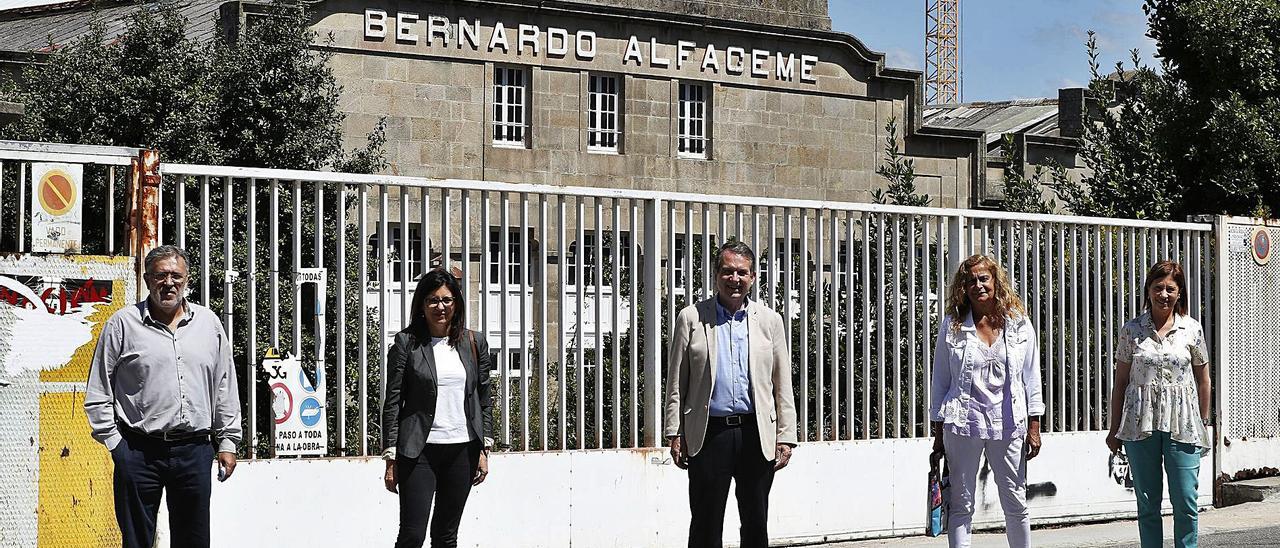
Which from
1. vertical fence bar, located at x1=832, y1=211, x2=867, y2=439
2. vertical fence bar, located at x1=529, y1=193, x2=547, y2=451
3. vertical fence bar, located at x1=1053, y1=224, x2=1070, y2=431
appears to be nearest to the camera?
vertical fence bar, located at x1=529, y1=193, x2=547, y2=451

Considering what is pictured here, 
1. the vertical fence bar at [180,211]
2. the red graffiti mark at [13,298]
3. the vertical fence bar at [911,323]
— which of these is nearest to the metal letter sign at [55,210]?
the red graffiti mark at [13,298]

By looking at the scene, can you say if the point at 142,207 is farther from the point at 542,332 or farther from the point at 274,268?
the point at 542,332

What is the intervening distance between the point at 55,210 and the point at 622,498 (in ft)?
12.3

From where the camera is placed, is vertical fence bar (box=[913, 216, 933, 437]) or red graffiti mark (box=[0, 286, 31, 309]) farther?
vertical fence bar (box=[913, 216, 933, 437])

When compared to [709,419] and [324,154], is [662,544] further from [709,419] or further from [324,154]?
[324,154]

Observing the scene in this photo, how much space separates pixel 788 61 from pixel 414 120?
7571mm

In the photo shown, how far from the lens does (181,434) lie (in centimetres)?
721

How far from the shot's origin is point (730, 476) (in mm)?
8023

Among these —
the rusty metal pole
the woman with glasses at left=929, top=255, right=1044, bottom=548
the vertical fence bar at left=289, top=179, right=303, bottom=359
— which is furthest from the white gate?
the rusty metal pole

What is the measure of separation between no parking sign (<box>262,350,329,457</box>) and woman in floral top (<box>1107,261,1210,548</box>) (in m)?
4.33

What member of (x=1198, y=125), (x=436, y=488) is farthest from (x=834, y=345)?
(x=1198, y=125)

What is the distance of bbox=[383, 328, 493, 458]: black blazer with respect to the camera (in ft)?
24.7

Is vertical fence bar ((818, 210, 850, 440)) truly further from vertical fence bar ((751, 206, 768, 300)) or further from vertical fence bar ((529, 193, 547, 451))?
vertical fence bar ((529, 193, 547, 451))

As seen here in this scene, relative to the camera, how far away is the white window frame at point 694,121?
28797 mm
